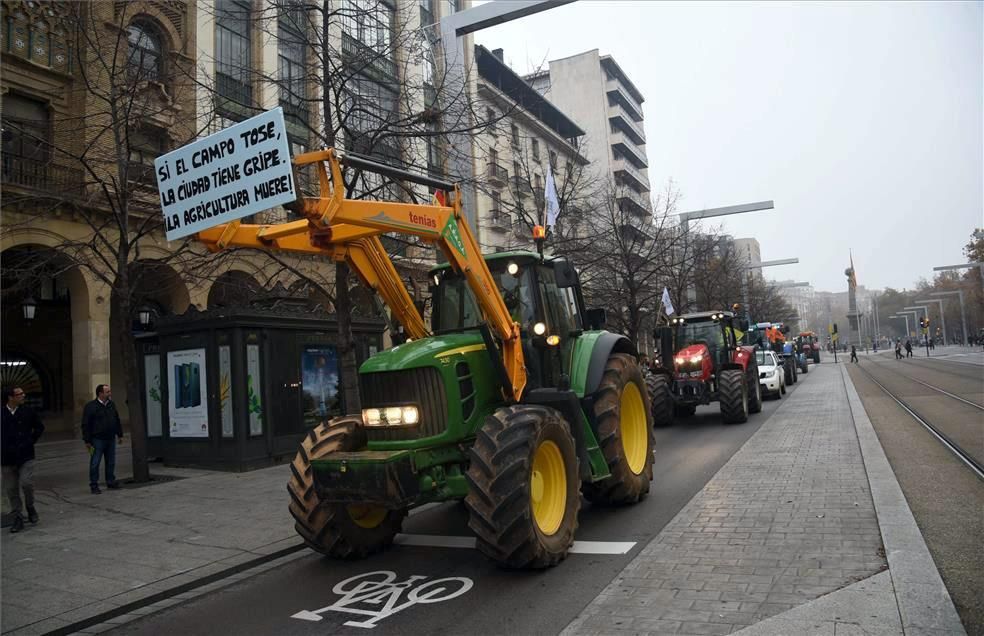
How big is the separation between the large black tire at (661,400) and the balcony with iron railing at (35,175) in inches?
536

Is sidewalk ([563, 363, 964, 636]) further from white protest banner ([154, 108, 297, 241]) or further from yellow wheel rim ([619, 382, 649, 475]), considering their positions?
white protest banner ([154, 108, 297, 241])

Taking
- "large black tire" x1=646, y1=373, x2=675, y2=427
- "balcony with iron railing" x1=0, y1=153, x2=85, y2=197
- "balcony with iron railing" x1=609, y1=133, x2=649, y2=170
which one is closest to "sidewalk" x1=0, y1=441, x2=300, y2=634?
"balcony with iron railing" x1=0, y1=153, x2=85, y2=197

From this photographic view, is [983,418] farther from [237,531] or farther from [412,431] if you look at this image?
[237,531]

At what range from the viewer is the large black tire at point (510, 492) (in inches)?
195

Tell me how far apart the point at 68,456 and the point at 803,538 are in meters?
15.7

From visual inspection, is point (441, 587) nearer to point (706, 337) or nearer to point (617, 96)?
point (706, 337)

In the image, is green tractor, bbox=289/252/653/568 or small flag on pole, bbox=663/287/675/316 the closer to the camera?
green tractor, bbox=289/252/653/568

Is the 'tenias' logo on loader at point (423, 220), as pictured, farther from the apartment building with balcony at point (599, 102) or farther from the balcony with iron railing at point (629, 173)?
the apartment building with balcony at point (599, 102)

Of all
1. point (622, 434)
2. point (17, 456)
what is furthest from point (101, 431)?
point (622, 434)

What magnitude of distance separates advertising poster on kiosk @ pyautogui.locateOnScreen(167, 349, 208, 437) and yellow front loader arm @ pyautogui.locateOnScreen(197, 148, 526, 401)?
747 centimetres

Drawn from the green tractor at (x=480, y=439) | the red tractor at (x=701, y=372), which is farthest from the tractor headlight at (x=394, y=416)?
the red tractor at (x=701, y=372)

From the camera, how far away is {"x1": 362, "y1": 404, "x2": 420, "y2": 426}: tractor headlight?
18.0 ft

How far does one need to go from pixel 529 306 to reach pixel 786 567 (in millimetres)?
3282

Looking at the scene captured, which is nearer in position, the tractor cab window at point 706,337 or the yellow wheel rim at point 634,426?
the yellow wheel rim at point 634,426
